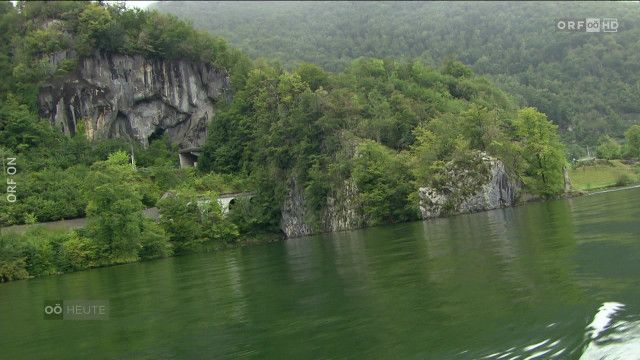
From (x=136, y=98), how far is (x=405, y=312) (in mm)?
98973

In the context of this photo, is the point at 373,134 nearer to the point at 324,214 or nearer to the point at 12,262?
the point at 324,214

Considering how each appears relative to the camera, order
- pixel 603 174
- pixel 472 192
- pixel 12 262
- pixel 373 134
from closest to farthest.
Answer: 1. pixel 12 262
2. pixel 472 192
3. pixel 373 134
4. pixel 603 174

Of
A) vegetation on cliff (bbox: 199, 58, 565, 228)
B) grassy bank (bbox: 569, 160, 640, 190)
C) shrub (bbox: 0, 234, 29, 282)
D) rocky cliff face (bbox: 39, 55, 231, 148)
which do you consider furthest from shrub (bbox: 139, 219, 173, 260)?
grassy bank (bbox: 569, 160, 640, 190)

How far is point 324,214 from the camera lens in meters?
79.6

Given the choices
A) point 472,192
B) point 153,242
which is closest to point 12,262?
point 153,242

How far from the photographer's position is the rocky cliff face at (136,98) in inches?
4055

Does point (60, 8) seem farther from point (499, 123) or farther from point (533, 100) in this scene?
point (533, 100)

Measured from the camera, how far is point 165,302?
2219 cm

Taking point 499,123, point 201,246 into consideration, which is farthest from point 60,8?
point 499,123

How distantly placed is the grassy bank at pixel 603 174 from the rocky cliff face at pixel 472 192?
17.1m

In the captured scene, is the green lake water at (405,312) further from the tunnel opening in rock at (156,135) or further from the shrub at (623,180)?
the tunnel opening in rock at (156,135)

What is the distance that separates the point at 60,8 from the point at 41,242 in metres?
70.1

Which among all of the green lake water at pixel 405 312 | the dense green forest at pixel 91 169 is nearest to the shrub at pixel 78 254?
the dense green forest at pixel 91 169

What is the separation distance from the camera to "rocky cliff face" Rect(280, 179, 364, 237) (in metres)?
74.9
